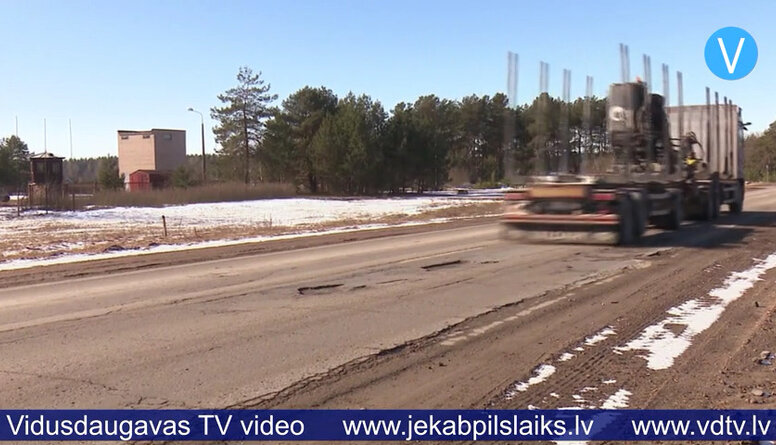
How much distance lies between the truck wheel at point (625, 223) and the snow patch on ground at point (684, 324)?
13.1ft

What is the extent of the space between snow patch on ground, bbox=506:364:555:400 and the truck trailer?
9.67 metres

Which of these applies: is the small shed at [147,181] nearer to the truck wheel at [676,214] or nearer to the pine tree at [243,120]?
the pine tree at [243,120]

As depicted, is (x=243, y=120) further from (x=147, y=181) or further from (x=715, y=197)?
(x=715, y=197)

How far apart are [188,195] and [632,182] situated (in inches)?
1793

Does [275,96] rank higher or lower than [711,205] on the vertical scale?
higher

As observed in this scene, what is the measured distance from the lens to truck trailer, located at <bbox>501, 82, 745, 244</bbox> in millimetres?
15305

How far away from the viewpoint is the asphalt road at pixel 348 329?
17.7 feet

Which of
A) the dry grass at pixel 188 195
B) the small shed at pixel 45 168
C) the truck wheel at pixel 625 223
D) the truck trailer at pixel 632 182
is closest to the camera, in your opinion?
the truck wheel at pixel 625 223

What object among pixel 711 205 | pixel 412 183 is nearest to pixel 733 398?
pixel 711 205

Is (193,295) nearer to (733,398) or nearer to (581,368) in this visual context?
→ (581,368)

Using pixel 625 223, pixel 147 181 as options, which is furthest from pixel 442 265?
pixel 147 181

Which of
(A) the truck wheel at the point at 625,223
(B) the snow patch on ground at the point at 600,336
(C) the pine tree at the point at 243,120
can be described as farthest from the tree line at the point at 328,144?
(B) the snow patch on ground at the point at 600,336

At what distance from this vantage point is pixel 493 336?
715 centimetres

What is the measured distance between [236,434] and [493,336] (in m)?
3.33
